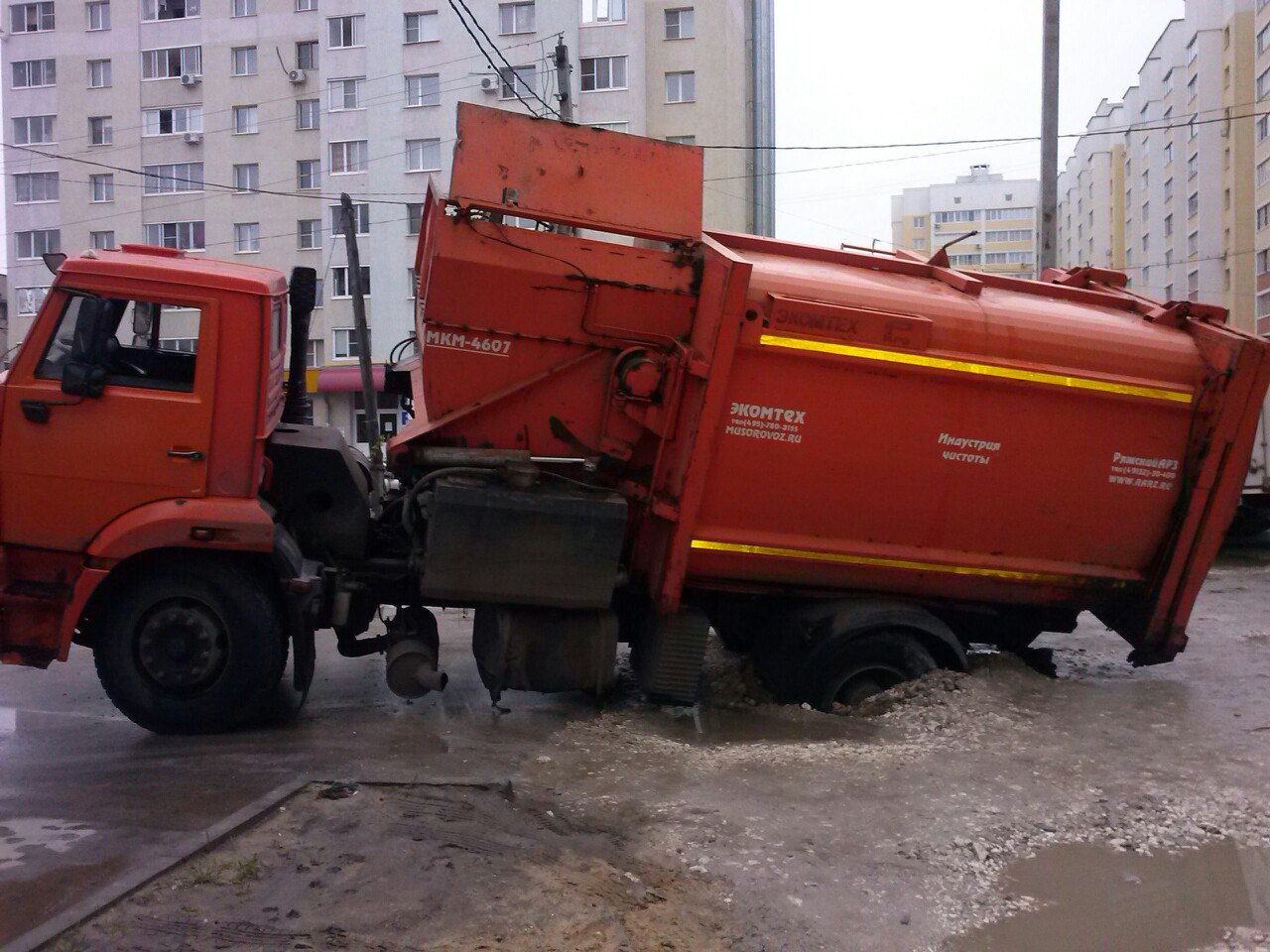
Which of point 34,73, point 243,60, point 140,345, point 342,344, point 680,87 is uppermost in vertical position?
point 243,60

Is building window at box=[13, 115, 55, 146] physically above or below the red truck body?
above

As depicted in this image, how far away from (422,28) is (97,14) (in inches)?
591

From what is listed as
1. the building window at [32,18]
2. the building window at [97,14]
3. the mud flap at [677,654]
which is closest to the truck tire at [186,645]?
the mud flap at [677,654]

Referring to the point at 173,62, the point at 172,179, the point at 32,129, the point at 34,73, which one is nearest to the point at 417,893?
the point at 172,179

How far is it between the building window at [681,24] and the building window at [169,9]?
1976cm

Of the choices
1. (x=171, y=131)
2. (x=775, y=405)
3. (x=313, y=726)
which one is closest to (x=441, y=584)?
(x=313, y=726)

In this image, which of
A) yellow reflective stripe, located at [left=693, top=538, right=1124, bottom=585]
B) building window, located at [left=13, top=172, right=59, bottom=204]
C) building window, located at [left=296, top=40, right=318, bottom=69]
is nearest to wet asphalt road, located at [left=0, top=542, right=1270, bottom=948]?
yellow reflective stripe, located at [left=693, top=538, right=1124, bottom=585]

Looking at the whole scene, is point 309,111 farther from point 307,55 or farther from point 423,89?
point 423,89

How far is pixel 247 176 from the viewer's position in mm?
44938

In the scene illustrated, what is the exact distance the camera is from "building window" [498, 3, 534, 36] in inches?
1640

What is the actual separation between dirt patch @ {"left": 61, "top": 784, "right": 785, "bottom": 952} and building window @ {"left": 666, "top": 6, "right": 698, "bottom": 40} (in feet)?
140

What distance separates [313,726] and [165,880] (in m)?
2.51

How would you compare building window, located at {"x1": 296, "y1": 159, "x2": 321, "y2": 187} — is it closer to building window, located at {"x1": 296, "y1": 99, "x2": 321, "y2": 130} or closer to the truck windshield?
building window, located at {"x1": 296, "y1": 99, "x2": 321, "y2": 130}

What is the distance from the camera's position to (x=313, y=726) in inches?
253
